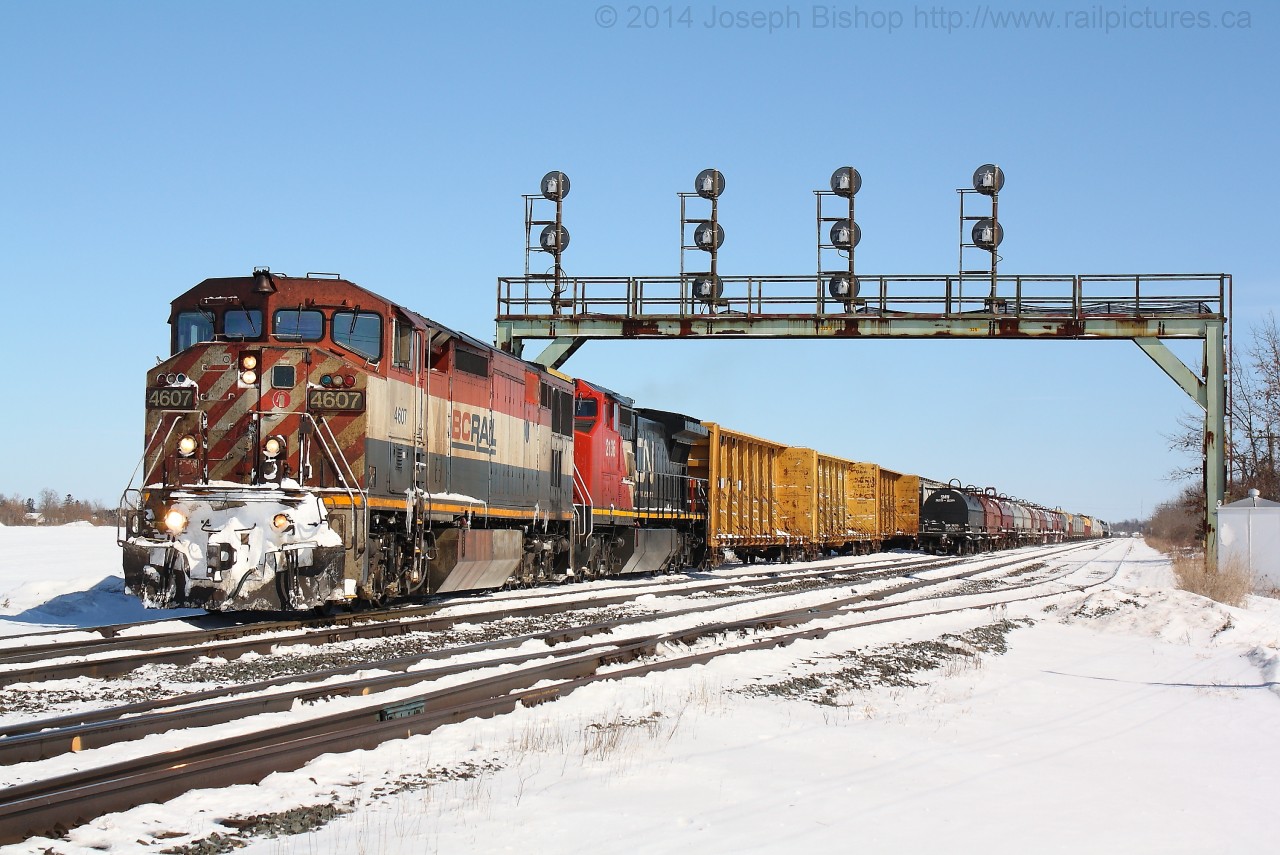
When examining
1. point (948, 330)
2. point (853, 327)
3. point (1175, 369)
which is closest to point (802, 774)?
point (853, 327)

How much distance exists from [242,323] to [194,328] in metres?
0.65

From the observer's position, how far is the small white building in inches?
1118

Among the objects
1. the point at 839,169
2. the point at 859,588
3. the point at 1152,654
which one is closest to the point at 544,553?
the point at 859,588

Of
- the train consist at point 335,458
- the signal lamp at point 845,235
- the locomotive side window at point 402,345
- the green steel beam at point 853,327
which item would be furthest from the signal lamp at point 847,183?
the locomotive side window at point 402,345

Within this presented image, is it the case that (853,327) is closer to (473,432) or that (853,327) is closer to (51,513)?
(473,432)

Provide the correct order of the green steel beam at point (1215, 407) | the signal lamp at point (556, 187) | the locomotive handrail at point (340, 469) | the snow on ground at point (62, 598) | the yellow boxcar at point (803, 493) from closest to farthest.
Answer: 1. the locomotive handrail at point (340, 469)
2. the snow on ground at point (62, 598)
3. the green steel beam at point (1215, 407)
4. the signal lamp at point (556, 187)
5. the yellow boxcar at point (803, 493)

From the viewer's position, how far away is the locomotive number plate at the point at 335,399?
46.0 feet

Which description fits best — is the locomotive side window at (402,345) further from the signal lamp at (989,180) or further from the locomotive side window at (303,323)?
the signal lamp at (989,180)

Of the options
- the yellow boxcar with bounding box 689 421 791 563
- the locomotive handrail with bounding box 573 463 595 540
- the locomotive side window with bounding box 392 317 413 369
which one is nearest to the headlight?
the locomotive side window with bounding box 392 317 413 369

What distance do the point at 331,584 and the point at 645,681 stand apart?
4527mm

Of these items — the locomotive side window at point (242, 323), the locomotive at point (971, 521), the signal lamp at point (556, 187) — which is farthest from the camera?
the locomotive at point (971, 521)

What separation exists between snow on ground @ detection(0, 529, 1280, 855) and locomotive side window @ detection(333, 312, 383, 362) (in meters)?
5.81

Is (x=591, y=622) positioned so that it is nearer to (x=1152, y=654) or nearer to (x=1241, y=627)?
(x=1152, y=654)

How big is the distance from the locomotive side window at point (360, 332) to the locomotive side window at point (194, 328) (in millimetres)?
1523
